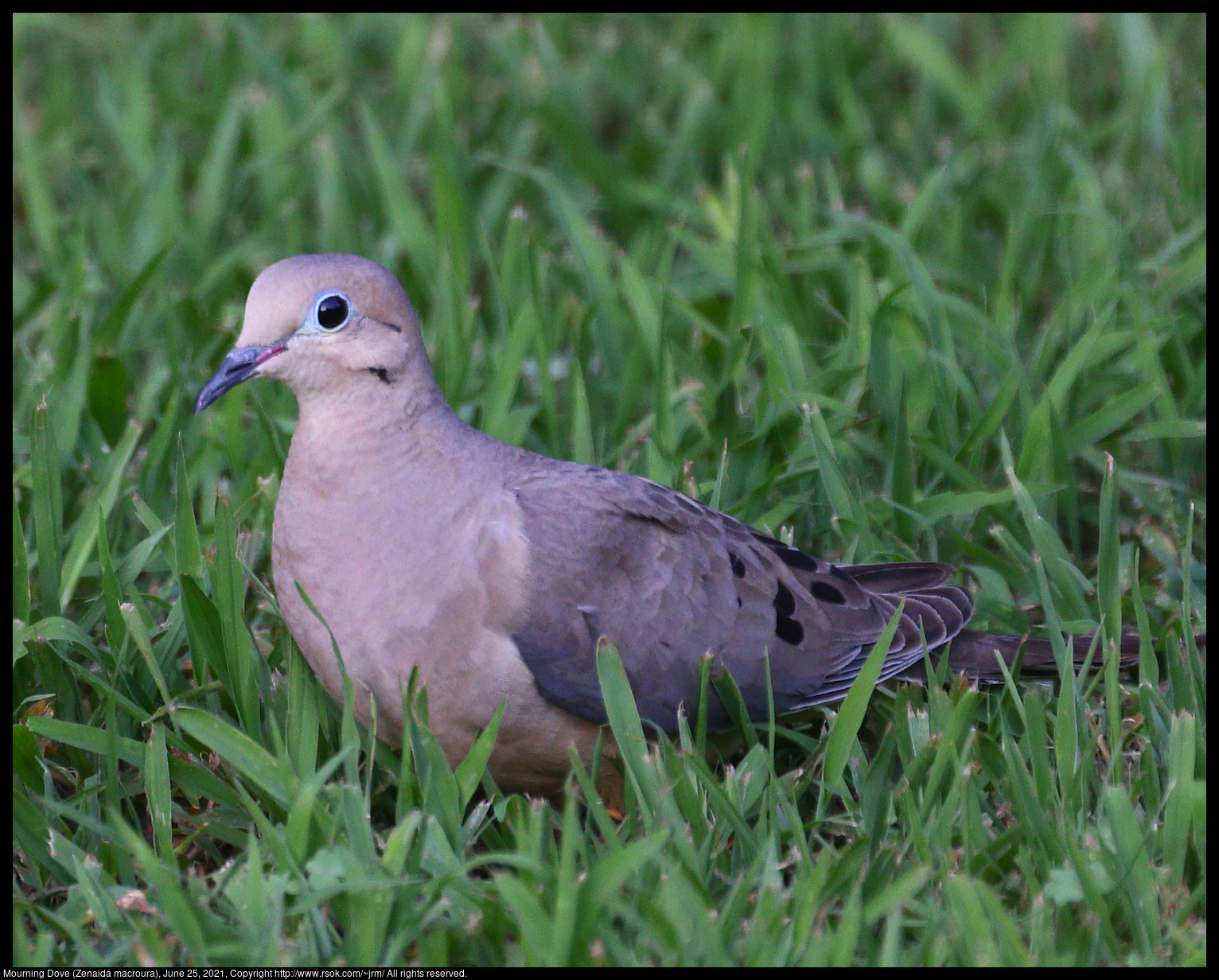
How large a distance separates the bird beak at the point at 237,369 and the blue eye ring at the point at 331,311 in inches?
3.5

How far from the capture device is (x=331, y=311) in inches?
116

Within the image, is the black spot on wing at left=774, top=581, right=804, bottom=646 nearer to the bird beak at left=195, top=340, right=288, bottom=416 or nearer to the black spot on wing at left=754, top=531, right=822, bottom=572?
the black spot on wing at left=754, top=531, right=822, bottom=572

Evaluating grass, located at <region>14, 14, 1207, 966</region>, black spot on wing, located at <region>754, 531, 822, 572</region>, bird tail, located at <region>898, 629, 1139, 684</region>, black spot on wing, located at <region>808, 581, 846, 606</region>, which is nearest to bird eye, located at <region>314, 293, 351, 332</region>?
grass, located at <region>14, 14, 1207, 966</region>

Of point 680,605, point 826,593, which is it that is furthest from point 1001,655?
point 680,605

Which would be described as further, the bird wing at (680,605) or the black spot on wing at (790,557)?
the black spot on wing at (790,557)

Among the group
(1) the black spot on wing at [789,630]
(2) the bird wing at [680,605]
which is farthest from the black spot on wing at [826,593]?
(1) the black spot on wing at [789,630]

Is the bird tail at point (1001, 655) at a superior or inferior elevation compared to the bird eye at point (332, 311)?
inferior

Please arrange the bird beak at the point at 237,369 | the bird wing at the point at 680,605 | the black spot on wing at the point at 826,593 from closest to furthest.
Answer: the bird beak at the point at 237,369 < the bird wing at the point at 680,605 < the black spot on wing at the point at 826,593

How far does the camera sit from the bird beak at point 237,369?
2.88m

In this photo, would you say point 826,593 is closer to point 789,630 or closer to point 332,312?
point 789,630

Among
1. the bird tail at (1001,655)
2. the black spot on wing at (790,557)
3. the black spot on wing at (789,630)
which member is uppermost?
the black spot on wing at (790,557)

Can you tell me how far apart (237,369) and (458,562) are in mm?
602

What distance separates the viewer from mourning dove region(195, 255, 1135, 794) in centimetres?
289

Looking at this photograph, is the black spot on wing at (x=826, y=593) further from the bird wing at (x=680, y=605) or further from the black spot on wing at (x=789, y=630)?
the black spot on wing at (x=789, y=630)
